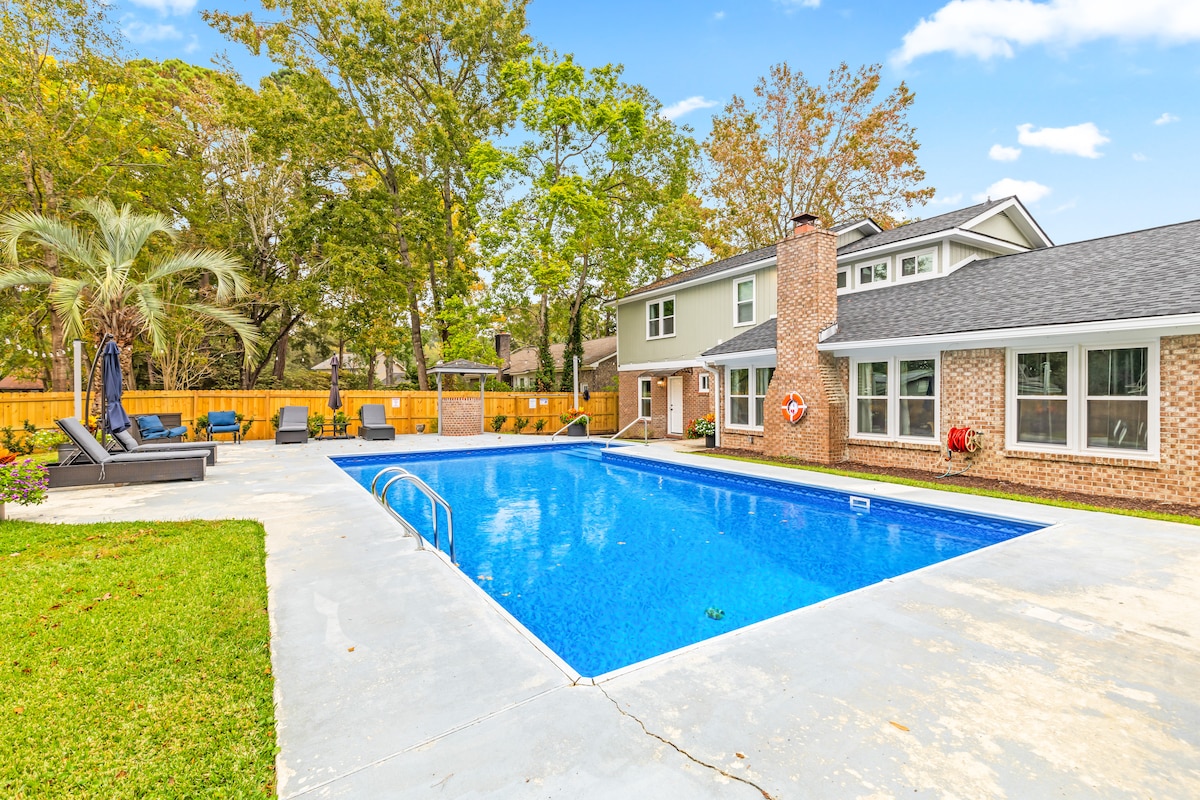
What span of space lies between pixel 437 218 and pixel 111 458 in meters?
16.3

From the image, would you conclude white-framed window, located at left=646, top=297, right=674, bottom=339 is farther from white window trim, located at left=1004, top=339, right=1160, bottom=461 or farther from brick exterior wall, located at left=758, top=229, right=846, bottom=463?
white window trim, located at left=1004, top=339, right=1160, bottom=461

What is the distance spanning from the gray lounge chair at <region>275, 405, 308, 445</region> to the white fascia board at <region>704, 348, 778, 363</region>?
12.1 meters

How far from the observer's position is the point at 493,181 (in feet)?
72.9

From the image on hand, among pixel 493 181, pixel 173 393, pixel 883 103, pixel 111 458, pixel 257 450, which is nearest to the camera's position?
pixel 111 458

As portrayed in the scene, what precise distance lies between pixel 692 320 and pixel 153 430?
1527cm

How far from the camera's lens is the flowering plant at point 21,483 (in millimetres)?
5938

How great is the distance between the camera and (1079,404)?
8242mm

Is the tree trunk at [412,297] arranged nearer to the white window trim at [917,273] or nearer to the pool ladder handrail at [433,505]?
the pool ladder handrail at [433,505]

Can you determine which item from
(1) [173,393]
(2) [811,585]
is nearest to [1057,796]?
(2) [811,585]

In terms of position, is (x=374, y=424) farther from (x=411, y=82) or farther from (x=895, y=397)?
(x=411, y=82)

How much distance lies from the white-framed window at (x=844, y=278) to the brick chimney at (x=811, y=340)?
2741mm

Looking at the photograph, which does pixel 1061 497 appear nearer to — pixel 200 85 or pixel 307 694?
pixel 307 694

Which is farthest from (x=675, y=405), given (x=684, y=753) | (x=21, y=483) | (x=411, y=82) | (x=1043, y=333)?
(x=411, y=82)

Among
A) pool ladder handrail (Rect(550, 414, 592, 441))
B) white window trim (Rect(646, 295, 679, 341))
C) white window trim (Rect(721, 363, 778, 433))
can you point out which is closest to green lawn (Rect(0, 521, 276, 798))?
white window trim (Rect(721, 363, 778, 433))
